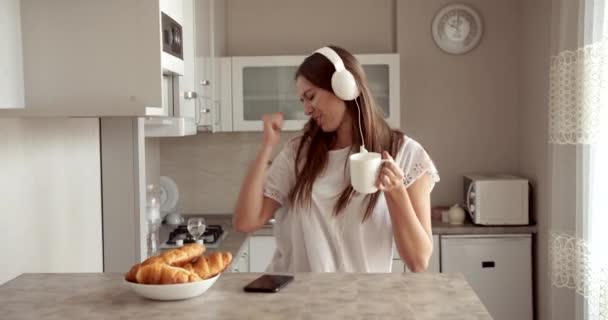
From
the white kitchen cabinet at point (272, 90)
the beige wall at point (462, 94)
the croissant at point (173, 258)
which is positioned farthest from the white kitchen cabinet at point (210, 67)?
the croissant at point (173, 258)

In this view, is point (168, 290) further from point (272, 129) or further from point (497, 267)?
point (497, 267)

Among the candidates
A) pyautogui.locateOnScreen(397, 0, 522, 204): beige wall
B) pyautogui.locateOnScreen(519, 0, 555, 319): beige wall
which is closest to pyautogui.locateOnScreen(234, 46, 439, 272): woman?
pyautogui.locateOnScreen(519, 0, 555, 319): beige wall

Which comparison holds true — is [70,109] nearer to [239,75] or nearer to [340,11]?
[239,75]

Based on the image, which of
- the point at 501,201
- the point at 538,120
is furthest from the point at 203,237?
the point at 538,120

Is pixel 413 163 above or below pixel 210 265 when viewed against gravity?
above

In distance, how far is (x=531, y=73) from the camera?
422 cm

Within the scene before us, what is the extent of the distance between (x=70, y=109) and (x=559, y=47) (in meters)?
2.55

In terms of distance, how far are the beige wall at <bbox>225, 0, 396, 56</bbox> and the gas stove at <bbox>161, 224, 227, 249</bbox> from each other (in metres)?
1.30

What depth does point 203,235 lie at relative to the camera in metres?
3.70

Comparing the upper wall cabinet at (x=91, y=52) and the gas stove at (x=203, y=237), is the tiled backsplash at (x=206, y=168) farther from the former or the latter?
the upper wall cabinet at (x=91, y=52)

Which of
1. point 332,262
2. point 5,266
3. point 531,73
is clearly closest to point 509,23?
point 531,73

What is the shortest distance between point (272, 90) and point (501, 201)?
1.47m

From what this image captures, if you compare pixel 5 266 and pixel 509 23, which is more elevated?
pixel 509 23

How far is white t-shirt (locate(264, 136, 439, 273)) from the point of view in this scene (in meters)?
1.92
